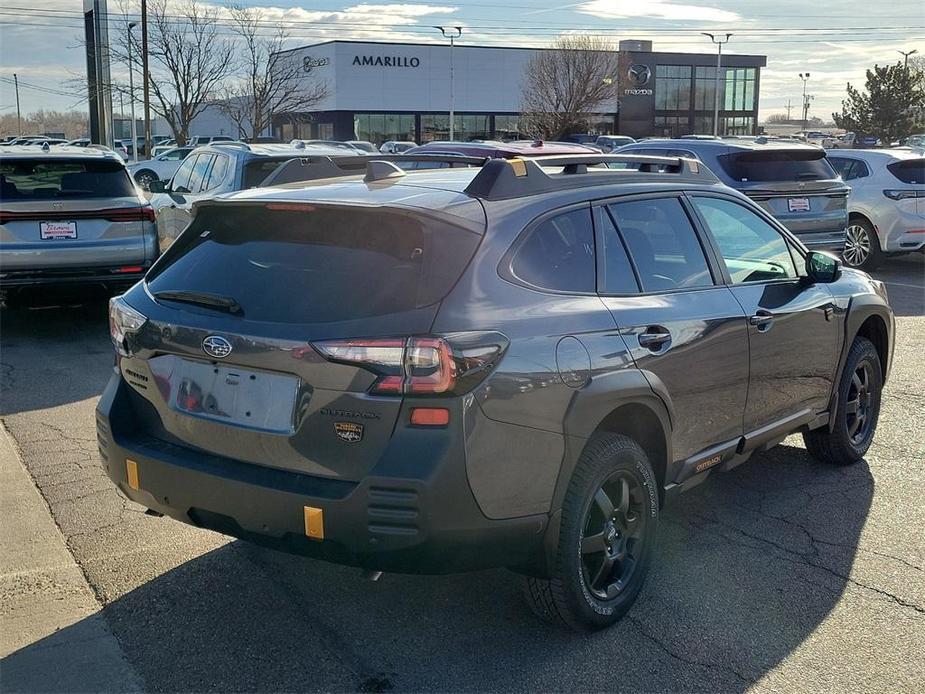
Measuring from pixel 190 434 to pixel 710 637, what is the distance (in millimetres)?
2094

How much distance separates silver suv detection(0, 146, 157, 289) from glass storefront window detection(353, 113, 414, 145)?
5999 cm

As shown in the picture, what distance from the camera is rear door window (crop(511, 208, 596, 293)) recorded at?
138 inches

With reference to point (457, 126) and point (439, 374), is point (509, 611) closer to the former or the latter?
point (439, 374)

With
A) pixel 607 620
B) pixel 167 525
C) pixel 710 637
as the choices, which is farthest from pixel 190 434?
pixel 710 637

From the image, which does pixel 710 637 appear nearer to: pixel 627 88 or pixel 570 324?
pixel 570 324

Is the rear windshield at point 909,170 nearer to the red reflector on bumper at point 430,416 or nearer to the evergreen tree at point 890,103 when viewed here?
the red reflector on bumper at point 430,416

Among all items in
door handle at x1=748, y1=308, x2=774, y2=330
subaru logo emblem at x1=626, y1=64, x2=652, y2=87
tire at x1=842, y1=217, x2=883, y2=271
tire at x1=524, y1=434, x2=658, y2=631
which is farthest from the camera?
subaru logo emblem at x1=626, y1=64, x2=652, y2=87

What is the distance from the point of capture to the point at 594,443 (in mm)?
3566

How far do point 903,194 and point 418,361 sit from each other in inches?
493

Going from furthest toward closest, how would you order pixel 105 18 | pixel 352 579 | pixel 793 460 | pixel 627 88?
1. pixel 627 88
2. pixel 105 18
3. pixel 793 460
4. pixel 352 579

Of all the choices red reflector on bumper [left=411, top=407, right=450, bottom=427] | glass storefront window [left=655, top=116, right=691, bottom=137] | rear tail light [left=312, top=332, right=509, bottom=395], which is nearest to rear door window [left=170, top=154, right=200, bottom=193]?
rear tail light [left=312, top=332, right=509, bottom=395]

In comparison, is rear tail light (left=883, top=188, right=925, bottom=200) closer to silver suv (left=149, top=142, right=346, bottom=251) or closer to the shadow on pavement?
silver suv (left=149, top=142, right=346, bottom=251)

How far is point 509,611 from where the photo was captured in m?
3.85

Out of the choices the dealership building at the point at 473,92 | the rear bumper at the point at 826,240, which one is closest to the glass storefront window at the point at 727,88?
the dealership building at the point at 473,92
